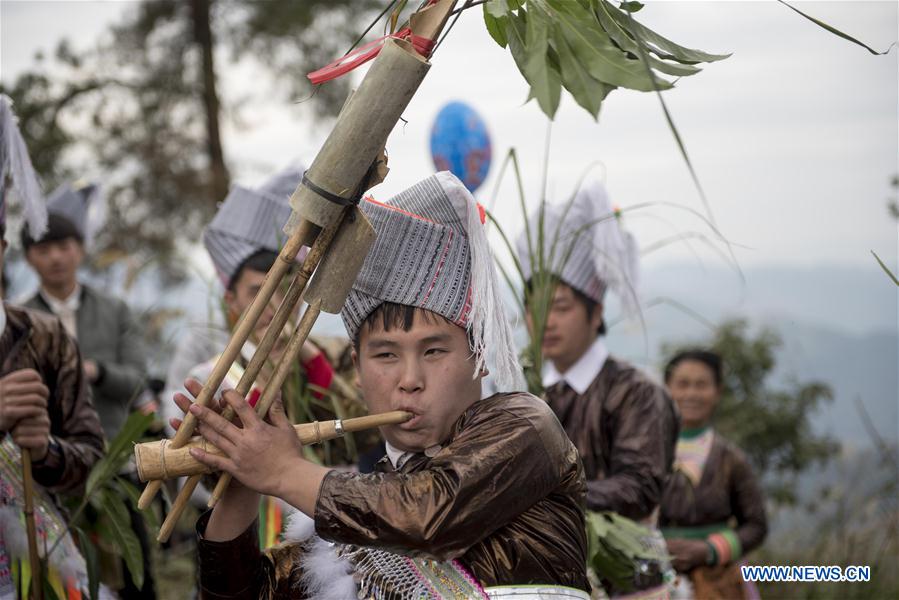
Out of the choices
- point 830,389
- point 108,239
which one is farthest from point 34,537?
point 108,239

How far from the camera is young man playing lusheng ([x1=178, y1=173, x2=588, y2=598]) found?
77.2 inches

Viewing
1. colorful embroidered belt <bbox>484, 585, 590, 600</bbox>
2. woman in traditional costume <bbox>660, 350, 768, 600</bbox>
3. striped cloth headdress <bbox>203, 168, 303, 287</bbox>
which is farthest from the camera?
woman in traditional costume <bbox>660, 350, 768, 600</bbox>

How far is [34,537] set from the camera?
2.91 metres

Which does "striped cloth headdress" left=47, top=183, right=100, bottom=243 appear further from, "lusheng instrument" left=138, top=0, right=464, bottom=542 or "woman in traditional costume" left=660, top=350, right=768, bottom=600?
"lusheng instrument" left=138, top=0, right=464, bottom=542

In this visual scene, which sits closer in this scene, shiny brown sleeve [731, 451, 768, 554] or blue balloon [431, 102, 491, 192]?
shiny brown sleeve [731, 451, 768, 554]

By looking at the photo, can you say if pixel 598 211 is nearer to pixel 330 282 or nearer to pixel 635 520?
pixel 635 520

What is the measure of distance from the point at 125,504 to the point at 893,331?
33.4ft

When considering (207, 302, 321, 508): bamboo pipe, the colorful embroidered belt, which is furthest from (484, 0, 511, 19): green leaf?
the colorful embroidered belt

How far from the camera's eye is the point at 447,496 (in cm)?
196

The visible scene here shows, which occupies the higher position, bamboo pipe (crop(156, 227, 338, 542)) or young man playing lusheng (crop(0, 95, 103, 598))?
bamboo pipe (crop(156, 227, 338, 542))

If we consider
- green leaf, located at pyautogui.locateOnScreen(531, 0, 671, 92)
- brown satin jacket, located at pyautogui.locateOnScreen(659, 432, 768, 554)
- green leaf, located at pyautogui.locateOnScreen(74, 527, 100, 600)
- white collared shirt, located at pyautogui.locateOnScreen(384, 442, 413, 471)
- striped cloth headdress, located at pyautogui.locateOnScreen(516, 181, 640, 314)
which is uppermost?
green leaf, located at pyautogui.locateOnScreen(531, 0, 671, 92)

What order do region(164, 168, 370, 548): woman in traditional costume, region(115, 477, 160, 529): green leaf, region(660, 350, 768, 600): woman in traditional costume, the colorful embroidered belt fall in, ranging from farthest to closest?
region(660, 350, 768, 600): woman in traditional costume, region(164, 168, 370, 548): woman in traditional costume, region(115, 477, 160, 529): green leaf, the colorful embroidered belt

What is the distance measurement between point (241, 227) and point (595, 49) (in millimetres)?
2693

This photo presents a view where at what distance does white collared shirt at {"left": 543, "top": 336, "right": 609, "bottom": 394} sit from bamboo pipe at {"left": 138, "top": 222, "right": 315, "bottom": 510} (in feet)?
8.21
